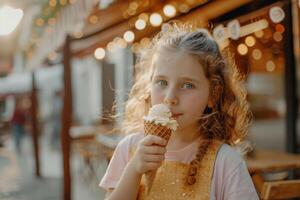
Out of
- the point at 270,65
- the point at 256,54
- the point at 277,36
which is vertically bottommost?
the point at 270,65

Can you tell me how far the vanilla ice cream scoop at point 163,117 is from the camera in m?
1.50

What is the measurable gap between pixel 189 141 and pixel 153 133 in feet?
0.69

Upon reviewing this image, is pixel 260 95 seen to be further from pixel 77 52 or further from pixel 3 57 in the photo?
pixel 77 52

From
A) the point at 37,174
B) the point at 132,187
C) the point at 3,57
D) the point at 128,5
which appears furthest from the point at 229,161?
the point at 3,57

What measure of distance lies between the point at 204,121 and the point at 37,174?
8590mm

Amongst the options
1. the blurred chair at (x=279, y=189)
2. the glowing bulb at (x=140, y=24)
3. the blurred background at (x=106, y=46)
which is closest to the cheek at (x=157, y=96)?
the blurred background at (x=106, y=46)

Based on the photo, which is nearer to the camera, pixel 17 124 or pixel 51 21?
pixel 51 21

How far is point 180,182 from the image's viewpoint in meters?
1.58

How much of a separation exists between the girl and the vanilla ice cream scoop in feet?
0.10

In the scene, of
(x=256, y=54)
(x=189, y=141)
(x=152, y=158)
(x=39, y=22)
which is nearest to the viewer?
(x=152, y=158)

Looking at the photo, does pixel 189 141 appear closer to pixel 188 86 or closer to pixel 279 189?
pixel 188 86

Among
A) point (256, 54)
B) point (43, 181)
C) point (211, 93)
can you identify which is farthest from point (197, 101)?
point (43, 181)

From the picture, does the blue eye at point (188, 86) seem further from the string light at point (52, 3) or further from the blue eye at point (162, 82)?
the string light at point (52, 3)

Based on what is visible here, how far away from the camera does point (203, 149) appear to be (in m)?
1.61
